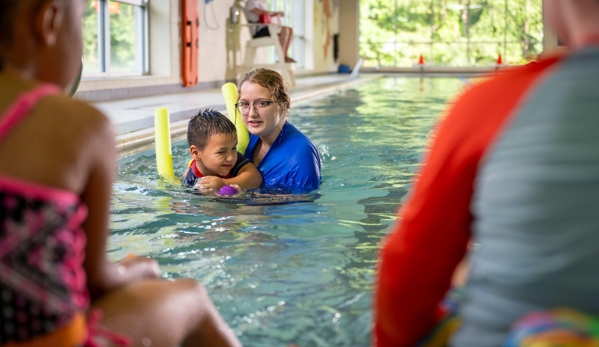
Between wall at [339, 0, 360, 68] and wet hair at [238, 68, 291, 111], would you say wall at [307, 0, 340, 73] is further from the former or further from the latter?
wet hair at [238, 68, 291, 111]

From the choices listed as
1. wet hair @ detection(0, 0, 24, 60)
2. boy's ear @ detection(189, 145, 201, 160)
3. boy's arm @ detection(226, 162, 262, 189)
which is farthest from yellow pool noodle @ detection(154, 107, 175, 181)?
wet hair @ detection(0, 0, 24, 60)

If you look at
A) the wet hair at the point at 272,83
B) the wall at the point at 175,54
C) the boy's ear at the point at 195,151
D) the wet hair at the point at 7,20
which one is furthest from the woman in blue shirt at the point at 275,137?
the wall at the point at 175,54

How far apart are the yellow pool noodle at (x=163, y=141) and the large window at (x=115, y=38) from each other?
621 cm

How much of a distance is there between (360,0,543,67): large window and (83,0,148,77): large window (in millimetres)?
17142

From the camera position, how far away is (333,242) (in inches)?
117

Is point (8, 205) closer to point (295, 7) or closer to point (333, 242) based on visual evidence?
point (333, 242)

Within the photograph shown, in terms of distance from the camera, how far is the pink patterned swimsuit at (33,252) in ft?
3.21

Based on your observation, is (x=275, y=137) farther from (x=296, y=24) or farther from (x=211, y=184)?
(x=296, y=24)

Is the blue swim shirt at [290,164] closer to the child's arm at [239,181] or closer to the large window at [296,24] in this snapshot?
the child's arm at [239,181]

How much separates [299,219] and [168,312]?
84.3 inches

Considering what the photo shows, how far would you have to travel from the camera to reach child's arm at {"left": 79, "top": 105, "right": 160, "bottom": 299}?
107 cm

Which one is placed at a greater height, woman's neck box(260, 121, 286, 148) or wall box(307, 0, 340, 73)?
wall box(307, 0, 340, 73)

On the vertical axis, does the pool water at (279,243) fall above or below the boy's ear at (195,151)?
below

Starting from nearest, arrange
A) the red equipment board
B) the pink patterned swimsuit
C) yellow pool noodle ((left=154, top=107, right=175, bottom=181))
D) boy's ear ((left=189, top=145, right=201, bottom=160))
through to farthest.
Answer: the pink patterned swimsuit, boy's ear ((left=189, top=145, right=201, bottom=160)), yellow pool noodle ((left=154, top=107, right=175, bottom=181)), the red equipment board
